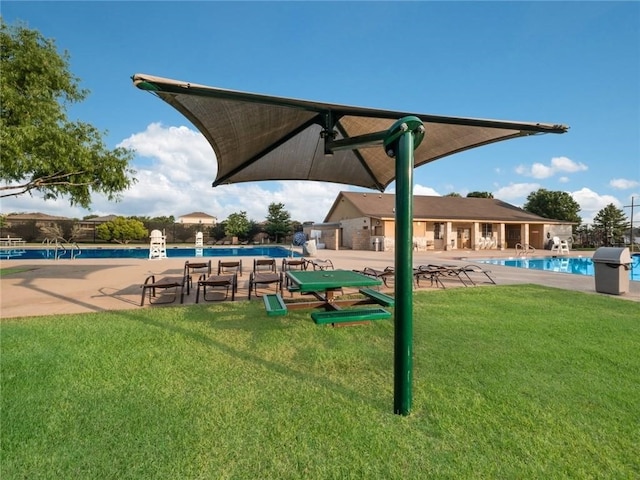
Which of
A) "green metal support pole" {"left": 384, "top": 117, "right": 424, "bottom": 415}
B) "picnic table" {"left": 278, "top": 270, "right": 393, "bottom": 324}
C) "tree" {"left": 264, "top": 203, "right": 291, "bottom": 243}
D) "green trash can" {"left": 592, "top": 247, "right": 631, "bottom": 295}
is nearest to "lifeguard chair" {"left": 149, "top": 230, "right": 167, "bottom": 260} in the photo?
"picnic table" {"left": 278, "top": 270, "right": 393, "bottom": 324}

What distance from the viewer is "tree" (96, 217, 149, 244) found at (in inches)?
1313

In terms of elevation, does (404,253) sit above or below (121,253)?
above

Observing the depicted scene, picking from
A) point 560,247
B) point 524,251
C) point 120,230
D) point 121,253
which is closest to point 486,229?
point 524,251

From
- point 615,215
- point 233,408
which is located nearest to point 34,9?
point 233,408

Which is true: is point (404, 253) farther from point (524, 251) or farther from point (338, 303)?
point (524, 251)

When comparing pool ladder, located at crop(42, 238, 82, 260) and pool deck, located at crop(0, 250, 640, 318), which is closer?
pool deck, located at crop(0, 250, 640, 318)

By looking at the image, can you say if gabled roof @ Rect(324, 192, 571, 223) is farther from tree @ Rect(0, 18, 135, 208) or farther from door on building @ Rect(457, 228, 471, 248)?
tree @ Rect(0, 18, 135, 208)

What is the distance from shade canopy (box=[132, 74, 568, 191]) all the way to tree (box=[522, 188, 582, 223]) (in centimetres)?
4094

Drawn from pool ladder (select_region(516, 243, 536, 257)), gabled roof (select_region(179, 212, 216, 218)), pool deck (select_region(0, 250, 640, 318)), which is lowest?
pool deck (select_region(0, 250, 640, 318))

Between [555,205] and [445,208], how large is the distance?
20.0 metres

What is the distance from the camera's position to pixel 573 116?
1634 centimetres

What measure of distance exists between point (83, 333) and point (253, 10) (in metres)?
10.6

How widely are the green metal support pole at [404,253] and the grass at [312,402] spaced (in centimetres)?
28

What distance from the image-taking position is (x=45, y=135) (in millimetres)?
6887
